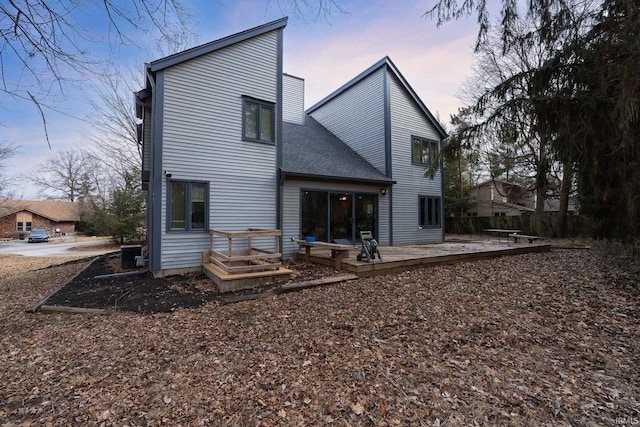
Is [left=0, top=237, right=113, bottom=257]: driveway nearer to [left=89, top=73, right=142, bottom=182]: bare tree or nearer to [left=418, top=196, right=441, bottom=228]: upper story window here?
[left=89, top=73, right=142, bottom=182]: bare tree

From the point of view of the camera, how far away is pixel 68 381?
2.72m

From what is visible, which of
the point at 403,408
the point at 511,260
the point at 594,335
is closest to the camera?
the point at 403,408

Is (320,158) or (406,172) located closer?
(320,158)

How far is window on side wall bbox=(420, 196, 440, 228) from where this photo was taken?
40.5ft

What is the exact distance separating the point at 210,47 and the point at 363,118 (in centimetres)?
701

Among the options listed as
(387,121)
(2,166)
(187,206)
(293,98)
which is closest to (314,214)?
(187,206)

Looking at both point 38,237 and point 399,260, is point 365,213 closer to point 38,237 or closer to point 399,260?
point 399,260

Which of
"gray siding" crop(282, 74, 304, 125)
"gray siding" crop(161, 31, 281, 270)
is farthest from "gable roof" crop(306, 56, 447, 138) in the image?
"gray siding" crop(161, 31, 281, 270)

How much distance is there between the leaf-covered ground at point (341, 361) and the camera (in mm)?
2199

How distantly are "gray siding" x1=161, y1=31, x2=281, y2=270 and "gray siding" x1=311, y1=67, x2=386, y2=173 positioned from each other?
4.81 metres

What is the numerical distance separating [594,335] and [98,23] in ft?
19.6

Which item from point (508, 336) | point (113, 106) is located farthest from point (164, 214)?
point (113, 106)

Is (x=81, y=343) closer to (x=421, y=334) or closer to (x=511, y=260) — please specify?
(x=421, y=334)

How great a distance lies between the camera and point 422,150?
12469 mm
